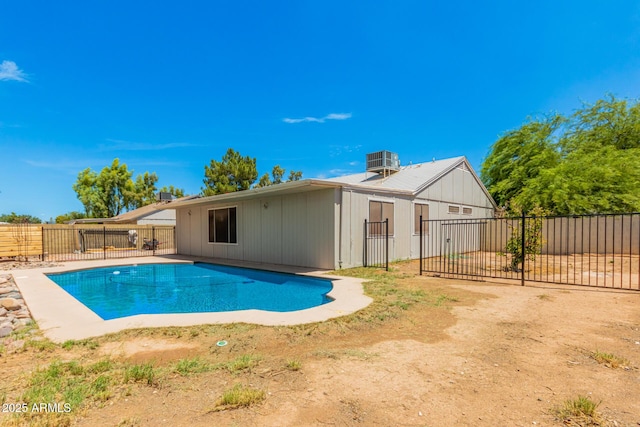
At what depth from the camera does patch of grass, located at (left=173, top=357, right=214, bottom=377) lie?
285 centimetres

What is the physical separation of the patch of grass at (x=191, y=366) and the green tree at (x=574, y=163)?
1497cm

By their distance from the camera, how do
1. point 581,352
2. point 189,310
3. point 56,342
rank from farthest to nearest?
1. point 189,310
2. point 56,342
3. point 581,352

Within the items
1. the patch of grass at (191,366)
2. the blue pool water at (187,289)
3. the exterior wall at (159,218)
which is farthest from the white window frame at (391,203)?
the exterior wall at (159,218)

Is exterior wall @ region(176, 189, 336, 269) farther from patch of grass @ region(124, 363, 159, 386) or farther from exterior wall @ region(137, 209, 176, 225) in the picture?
exterior wall @ region(137, 209, 176, 225)

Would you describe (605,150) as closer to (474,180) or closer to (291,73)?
(474,180)

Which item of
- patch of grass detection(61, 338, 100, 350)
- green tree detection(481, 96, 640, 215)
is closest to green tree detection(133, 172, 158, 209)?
green tree detection(481, 96, 640, 215)

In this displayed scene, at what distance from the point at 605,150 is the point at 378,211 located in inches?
557

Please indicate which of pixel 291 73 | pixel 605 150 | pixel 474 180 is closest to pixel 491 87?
pixel 474 180

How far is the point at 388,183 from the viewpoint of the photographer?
13125mm

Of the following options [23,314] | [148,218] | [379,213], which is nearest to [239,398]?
[23,314]

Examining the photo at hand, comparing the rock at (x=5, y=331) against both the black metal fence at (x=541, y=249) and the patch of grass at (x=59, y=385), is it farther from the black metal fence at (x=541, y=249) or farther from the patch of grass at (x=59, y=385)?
the black metal fence at (x=541, y=249)

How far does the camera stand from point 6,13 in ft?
33.4

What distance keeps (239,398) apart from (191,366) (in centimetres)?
89

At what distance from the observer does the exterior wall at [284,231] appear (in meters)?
9.56
